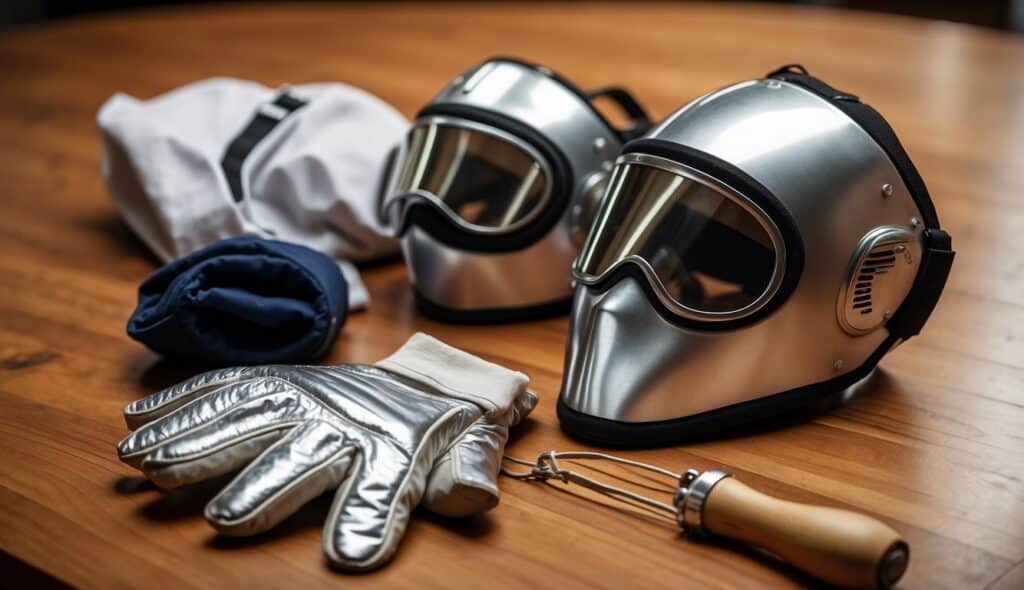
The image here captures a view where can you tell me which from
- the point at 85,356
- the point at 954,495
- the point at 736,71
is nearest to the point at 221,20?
the point at 736,71

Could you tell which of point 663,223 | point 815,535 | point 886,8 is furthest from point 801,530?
point 886,8

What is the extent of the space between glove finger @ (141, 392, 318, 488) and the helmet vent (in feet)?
1.57

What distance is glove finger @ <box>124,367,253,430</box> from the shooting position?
109 centimetres

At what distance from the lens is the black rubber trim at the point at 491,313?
1405mm

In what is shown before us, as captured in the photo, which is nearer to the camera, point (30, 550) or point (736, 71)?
point (30, 550)

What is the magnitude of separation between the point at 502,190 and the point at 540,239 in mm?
70

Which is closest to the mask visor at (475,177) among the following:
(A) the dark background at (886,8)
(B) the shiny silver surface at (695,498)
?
(B) the shiny silver surface at (695,498)

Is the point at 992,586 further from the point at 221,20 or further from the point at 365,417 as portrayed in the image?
the point at 221,20

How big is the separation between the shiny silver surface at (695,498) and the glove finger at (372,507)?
20 centimetres

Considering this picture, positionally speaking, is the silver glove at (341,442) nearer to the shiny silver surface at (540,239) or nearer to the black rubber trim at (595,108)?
the shiny silver surface at (540,239)

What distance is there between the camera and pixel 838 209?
109 centimetres

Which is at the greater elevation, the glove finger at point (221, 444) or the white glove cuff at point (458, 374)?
the white glove cuff at point (458, 374)

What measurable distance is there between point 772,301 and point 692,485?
205mm

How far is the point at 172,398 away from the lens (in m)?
1.09
